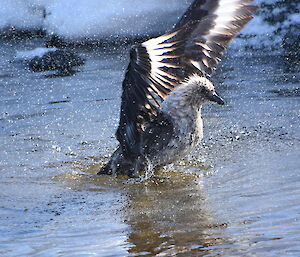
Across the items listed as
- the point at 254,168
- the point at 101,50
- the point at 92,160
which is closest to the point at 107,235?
the point at 254,168

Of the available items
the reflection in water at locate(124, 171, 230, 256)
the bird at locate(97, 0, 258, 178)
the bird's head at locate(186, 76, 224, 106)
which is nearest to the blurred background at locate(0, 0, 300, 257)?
the reflection in water at locate(124, 171, 230, 256)

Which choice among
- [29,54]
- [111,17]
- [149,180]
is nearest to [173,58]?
[149,180]

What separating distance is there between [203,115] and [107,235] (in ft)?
9.57

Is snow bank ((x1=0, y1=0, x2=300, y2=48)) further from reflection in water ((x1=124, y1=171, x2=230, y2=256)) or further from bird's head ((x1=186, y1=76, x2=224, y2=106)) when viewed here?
reflection in water ((x1=124, y1=171, x2=230, y2=256))

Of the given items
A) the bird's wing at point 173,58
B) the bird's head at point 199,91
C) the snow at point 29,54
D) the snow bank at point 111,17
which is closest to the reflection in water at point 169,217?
the bird's wing at point 173,58

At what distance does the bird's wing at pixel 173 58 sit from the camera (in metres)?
4.21

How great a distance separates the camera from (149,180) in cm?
477

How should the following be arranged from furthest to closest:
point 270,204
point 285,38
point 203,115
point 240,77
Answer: point 285,38, point 240,77, point 203,115, point 270,204

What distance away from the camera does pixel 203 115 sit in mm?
6246

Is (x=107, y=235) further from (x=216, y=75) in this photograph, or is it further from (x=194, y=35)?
(x=216, y=75)

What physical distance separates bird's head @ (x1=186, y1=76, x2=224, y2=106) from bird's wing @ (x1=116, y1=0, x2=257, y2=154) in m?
0.06

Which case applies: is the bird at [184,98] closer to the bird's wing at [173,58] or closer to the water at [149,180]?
the bird's wing at [173,58]

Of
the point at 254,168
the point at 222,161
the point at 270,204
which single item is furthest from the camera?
the point at 222,161

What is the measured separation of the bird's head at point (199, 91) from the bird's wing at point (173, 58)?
0.06m
